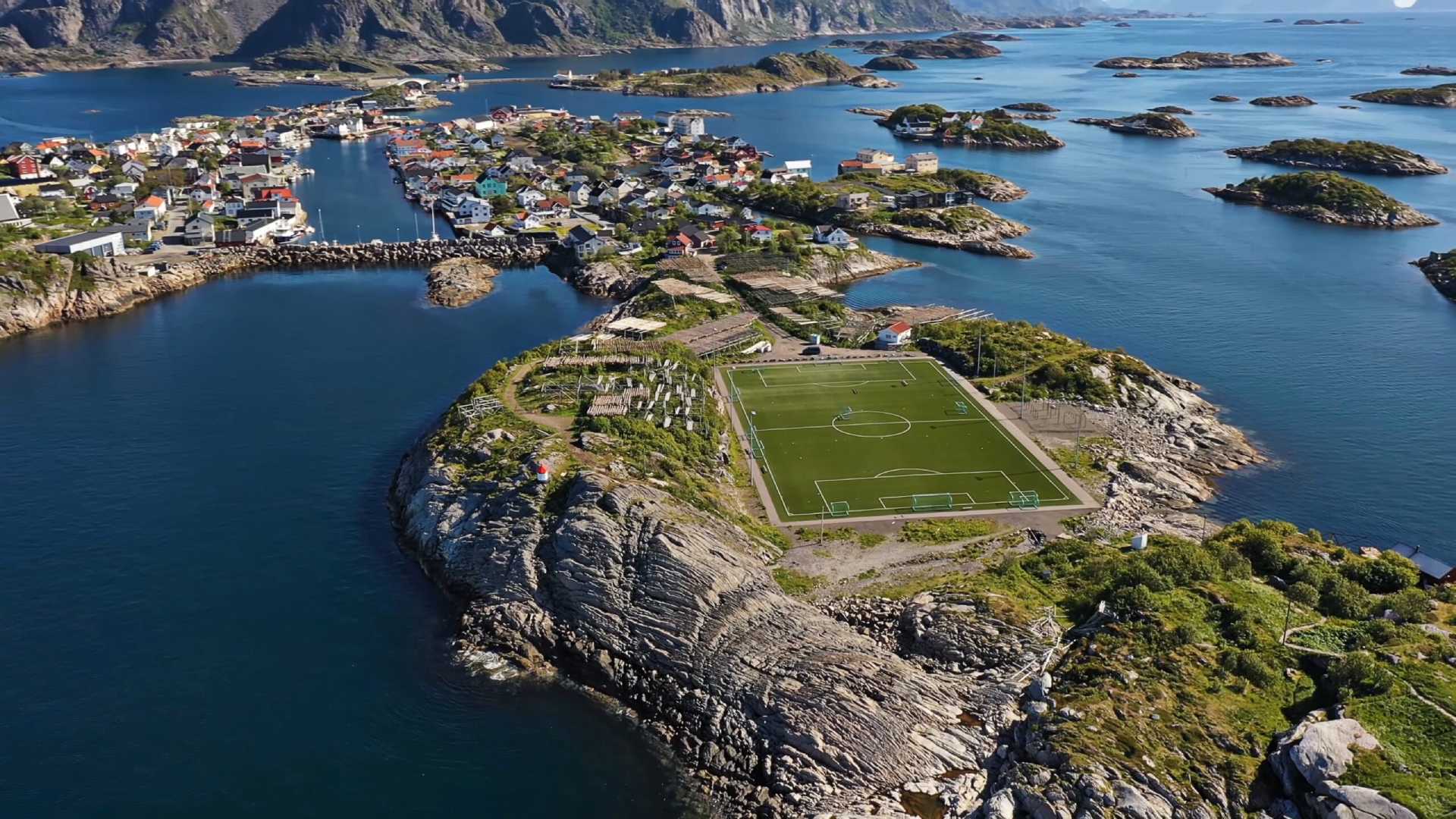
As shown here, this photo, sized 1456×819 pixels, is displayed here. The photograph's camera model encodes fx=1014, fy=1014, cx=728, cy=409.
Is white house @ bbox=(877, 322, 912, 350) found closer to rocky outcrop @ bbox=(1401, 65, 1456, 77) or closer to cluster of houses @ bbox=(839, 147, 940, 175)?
cluster of houses @ bbox=(839, 147, 940, 175)

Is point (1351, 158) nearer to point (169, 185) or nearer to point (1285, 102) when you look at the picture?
point (1285, 102)

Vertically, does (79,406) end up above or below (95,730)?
above

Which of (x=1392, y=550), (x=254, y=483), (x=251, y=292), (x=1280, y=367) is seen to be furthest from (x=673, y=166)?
(x=1392, y=550)

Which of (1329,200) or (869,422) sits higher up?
(1329,200)

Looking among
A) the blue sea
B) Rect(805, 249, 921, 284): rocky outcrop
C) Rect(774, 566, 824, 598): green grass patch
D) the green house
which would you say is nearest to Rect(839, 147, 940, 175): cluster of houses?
the blue sea

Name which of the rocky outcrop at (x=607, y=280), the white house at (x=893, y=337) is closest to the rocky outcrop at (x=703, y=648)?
the white house at (x=893, y=337)

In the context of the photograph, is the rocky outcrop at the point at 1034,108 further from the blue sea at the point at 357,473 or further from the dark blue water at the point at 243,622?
the dark blue water at the point at 243,622

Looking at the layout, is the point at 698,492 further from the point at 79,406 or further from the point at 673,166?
the point at 673,166

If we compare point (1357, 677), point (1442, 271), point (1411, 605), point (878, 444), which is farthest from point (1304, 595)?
point (1442, 271)
